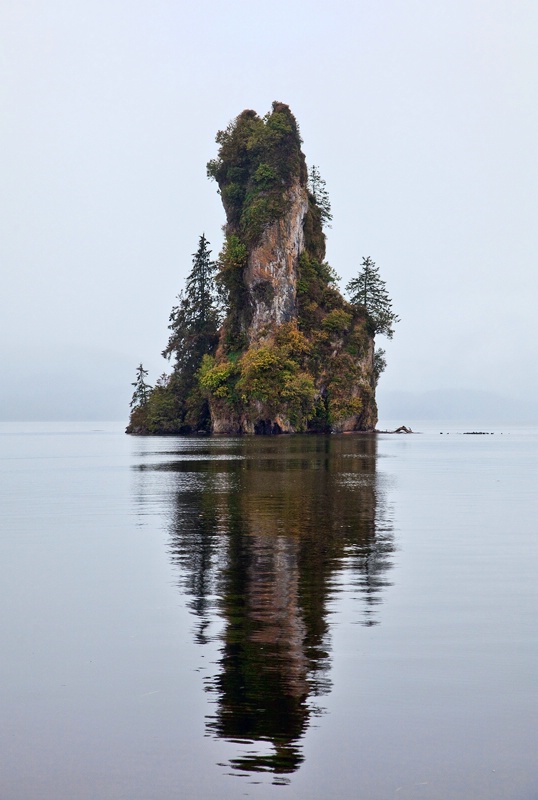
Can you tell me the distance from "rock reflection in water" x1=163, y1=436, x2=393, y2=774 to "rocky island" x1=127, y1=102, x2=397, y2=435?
71743mm

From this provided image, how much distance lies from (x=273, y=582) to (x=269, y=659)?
13.9 ft

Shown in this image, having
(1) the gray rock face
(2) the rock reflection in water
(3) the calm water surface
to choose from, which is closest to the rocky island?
(1) the gray rock face

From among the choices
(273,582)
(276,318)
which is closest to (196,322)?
(276,318)

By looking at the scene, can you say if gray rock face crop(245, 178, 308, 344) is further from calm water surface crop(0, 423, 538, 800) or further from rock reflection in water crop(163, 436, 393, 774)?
calm water surface crop(0, 423, 538, 800)

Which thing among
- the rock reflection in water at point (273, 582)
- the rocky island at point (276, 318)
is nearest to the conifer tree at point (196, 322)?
the rocky island at point (276, 318)

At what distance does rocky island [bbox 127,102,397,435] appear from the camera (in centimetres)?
10288

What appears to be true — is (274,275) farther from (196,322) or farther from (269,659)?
A: (269,659)

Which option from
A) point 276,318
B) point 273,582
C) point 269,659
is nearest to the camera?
point 269,659

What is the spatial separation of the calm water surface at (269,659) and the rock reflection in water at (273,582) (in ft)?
0.12

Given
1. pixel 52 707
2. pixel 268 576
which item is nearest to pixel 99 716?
pixel 52 707

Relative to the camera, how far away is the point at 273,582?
12.6 metres

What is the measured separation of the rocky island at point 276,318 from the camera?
10288cm

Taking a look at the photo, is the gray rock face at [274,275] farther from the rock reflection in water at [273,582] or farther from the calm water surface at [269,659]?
the calm water surface at [269,659]

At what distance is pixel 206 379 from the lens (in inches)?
4198
